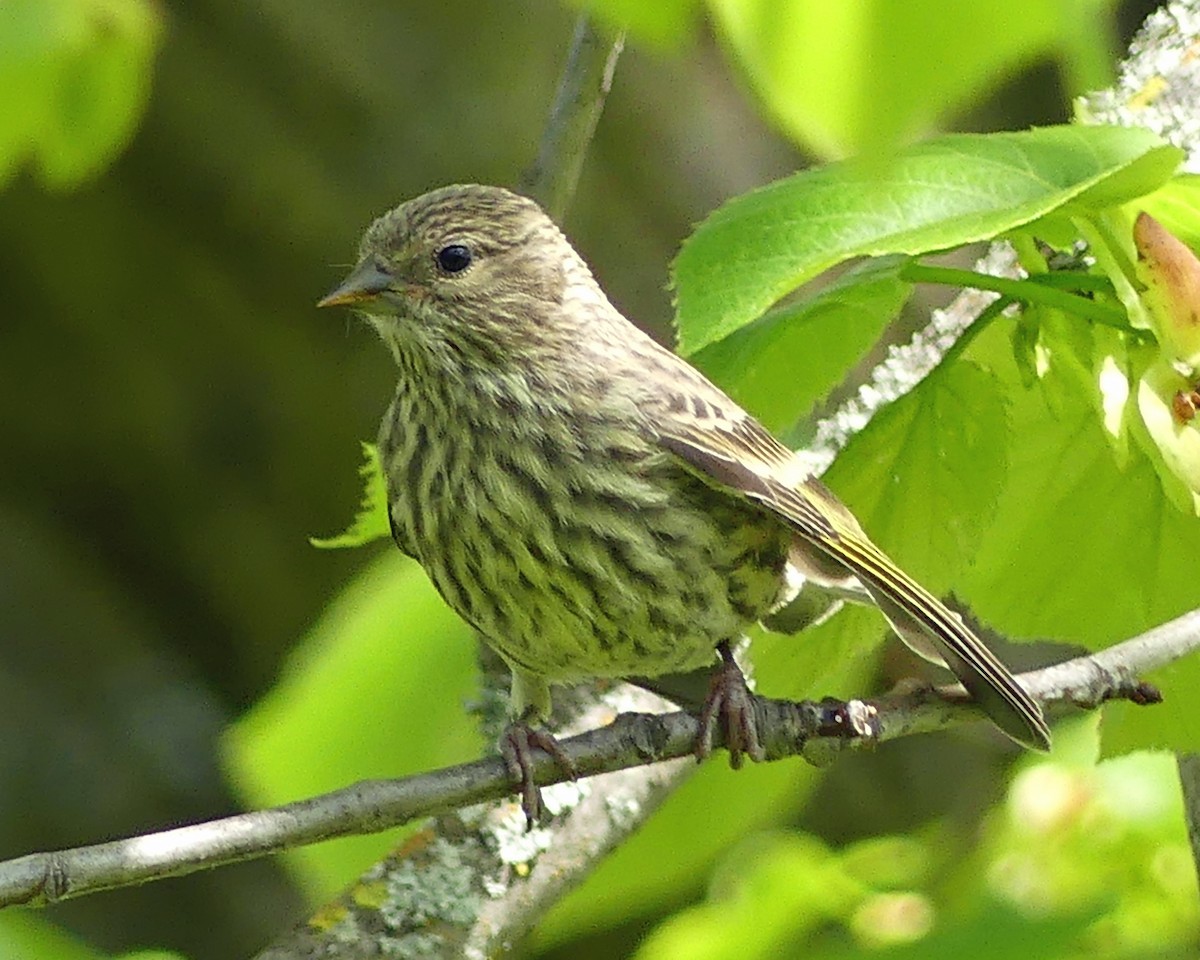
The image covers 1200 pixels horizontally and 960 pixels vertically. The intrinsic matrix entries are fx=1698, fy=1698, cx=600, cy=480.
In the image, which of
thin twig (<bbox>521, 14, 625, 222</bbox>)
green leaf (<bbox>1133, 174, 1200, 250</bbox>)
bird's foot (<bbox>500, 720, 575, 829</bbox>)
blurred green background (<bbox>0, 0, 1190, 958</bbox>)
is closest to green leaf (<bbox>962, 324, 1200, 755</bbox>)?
green leaf (<bbox>1133, 174, 1200, 250</bbox>)

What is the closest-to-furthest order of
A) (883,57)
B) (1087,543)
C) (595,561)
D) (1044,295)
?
(883,57) → (1044,295) → (1087,543) → (595,561)

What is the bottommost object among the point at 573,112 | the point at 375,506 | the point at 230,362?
the point at 375,506

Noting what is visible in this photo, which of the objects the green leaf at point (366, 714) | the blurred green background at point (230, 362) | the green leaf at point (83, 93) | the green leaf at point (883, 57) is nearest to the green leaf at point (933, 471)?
the green leaf at point (366, 714)

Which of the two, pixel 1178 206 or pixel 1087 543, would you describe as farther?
pixel 1087 543

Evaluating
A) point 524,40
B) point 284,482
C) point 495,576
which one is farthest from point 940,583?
point 284,482

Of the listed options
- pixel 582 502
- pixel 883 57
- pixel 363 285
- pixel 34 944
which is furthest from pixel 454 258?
pixel 883 57

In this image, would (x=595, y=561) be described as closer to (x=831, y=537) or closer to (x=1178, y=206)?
(x=831, y=537)

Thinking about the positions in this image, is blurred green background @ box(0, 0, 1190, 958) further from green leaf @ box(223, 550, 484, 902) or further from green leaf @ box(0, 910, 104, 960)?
green leaf @ box(0, 910, 104, 960)
